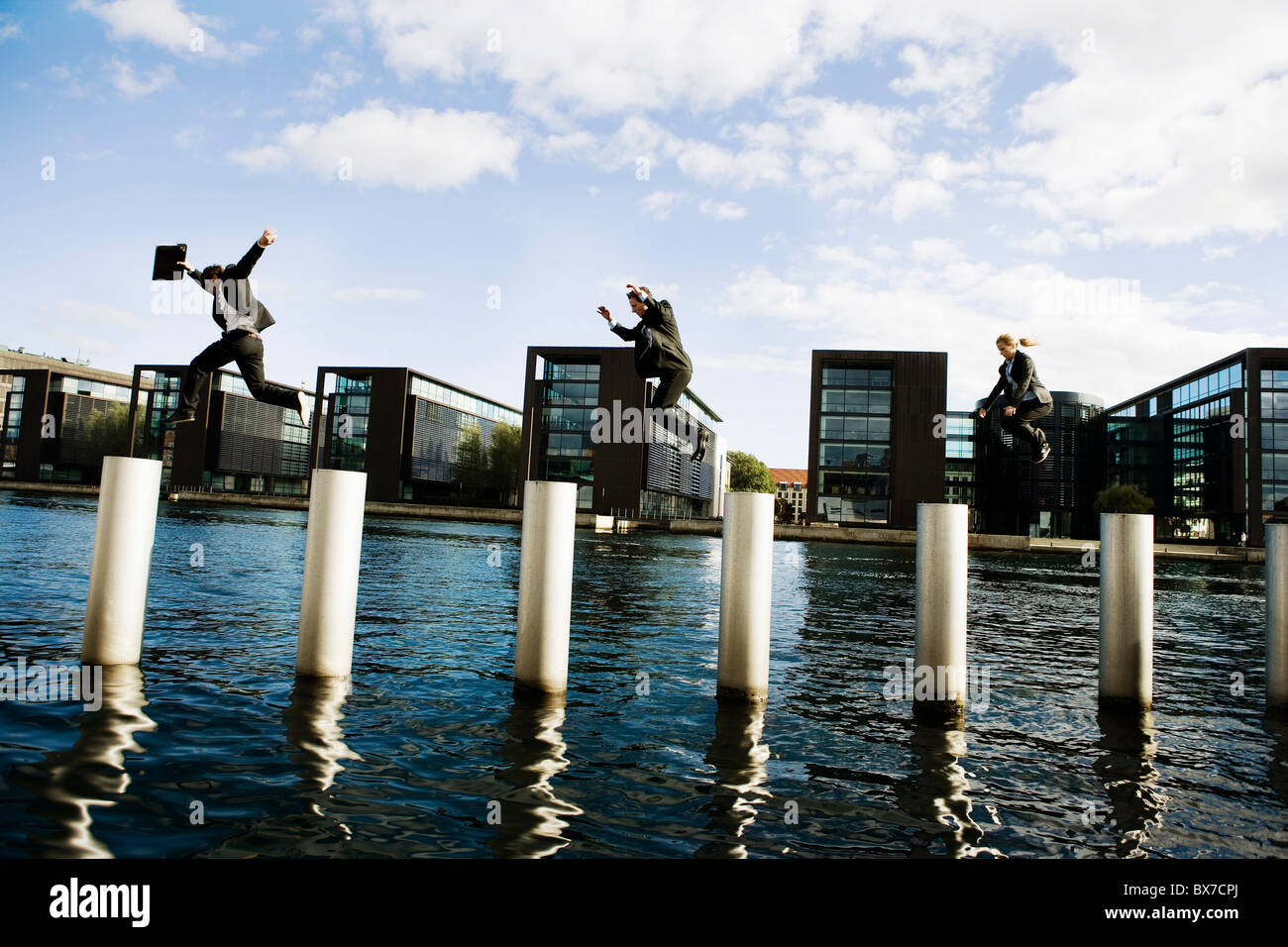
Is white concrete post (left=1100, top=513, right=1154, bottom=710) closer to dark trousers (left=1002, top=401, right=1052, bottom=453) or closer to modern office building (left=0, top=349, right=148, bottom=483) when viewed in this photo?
dark trousers (left=1002, top=401, right=1052, bottom=453)

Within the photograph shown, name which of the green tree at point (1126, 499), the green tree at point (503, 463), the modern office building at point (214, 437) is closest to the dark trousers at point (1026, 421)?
the green tree at point (1126, 499)

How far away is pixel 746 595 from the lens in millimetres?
7320

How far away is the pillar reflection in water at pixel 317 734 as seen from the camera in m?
5.05

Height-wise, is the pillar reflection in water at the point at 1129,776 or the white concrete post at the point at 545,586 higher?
the white concrete post at the point at 545,586

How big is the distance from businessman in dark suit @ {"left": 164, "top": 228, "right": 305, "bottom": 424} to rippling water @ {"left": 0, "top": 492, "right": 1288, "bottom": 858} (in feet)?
9.04

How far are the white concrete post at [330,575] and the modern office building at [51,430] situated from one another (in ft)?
402

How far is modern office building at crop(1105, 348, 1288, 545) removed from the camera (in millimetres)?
73938

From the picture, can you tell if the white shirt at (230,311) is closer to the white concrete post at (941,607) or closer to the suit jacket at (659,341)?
the suit jacket at (659,341)

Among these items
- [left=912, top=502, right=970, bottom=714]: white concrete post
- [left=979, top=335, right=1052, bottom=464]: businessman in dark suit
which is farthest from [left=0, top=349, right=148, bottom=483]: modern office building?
[left=912, top=502, right=970, bottom=714]: white concrete post

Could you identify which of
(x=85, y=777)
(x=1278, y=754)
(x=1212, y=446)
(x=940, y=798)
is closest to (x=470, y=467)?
(x=1212, y=446)

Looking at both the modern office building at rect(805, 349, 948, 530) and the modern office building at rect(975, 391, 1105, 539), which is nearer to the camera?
the modern office building at rect(805, 349, 948, 530)

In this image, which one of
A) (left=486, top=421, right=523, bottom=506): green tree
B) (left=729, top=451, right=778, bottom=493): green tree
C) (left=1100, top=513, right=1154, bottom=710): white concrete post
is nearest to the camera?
(left=1100, top=513, right=1154, bottom=710): white concrete post
